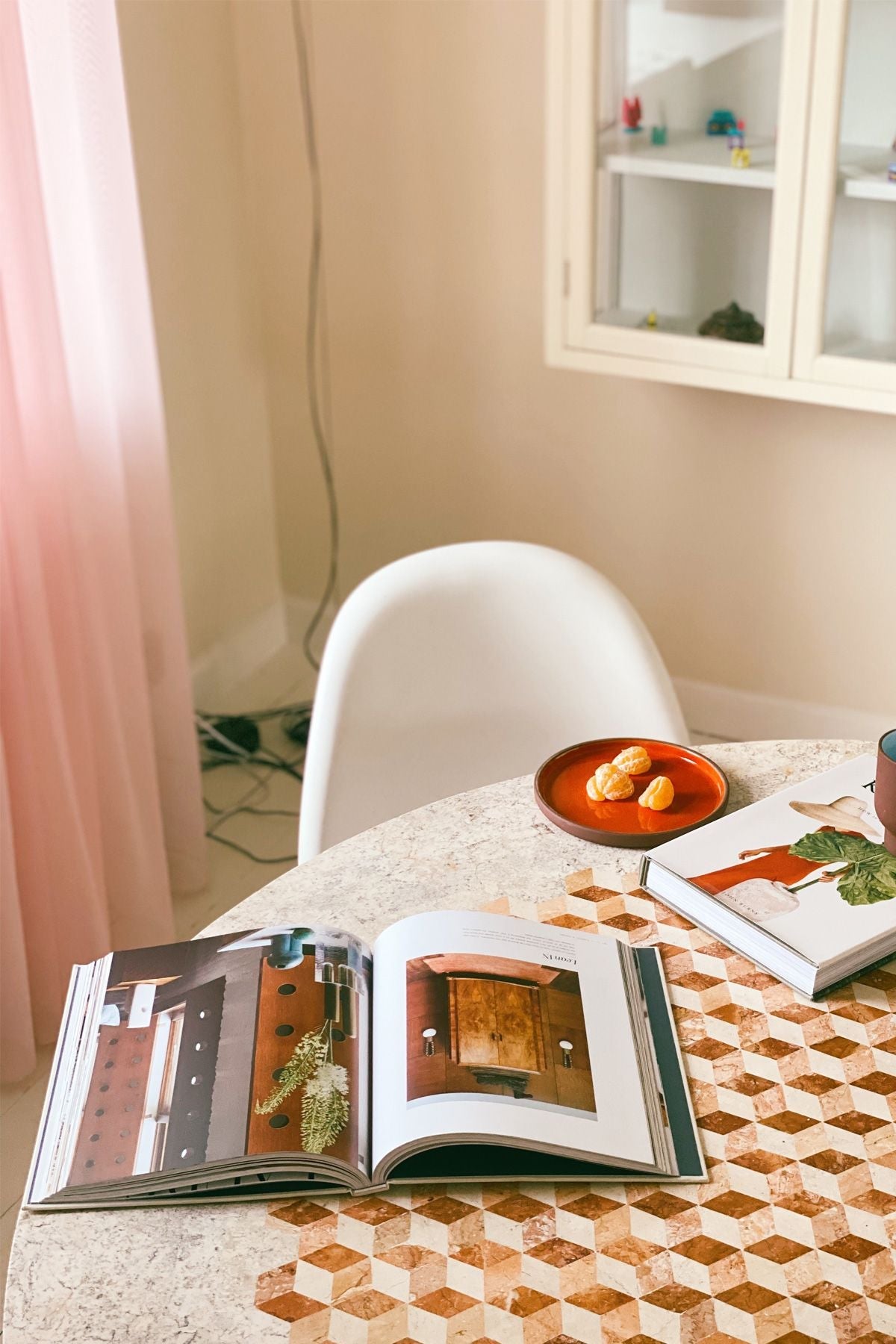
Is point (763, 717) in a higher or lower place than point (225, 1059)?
lower

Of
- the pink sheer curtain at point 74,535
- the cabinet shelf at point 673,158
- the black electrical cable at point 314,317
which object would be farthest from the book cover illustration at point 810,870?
the black electrical cable at point 314,317

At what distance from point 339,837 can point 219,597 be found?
1.40 meters

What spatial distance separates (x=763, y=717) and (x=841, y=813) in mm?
1538

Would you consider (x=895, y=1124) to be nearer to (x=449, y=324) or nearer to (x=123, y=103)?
(x=123, y=103)

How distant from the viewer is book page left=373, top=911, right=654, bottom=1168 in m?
0.90

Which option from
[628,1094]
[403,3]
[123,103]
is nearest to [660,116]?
[403,3]

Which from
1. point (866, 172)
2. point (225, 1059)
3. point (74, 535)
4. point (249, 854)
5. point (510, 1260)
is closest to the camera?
point (510, 1260)

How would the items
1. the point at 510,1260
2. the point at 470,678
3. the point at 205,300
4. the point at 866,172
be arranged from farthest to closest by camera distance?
the point at 205,300 → the point at 866,172 → the point at 470,678 → the point at 510,1260

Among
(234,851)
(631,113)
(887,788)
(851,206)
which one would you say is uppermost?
(631,113)

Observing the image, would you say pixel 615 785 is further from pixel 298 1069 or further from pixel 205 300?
pixel 205 300

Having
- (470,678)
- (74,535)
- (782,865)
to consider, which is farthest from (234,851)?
(782,865)

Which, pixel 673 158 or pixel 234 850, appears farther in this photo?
pixel 234 850

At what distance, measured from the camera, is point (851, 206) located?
6.74 ft

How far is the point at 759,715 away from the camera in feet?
8.93
